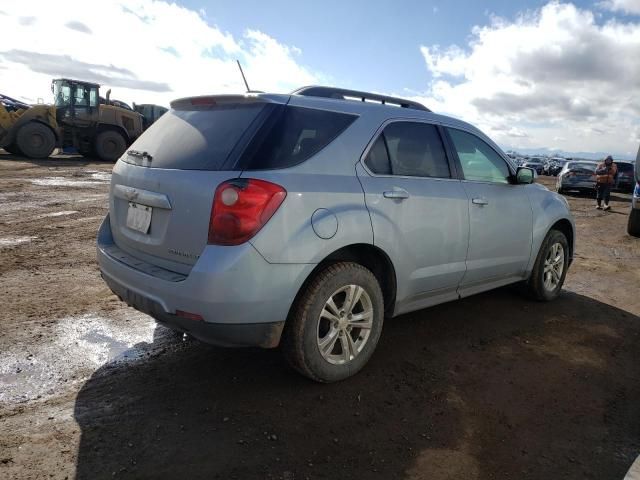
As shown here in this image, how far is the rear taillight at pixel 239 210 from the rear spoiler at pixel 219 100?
60 centimetres

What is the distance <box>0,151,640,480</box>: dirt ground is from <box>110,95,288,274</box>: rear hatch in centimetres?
84

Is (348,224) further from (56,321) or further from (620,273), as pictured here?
(620,273)

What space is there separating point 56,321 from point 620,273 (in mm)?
6811

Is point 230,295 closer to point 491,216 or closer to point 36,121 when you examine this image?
point 491,216

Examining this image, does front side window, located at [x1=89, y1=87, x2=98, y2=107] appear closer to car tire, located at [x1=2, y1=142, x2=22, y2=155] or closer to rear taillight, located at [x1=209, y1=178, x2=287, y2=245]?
car tire, located at [x1=2, y1=142, x2=22, y2=155]

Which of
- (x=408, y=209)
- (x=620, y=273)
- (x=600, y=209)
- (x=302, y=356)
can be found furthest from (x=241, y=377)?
(x=600, y=209)

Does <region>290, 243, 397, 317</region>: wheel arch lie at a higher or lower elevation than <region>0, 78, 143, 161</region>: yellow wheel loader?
lower

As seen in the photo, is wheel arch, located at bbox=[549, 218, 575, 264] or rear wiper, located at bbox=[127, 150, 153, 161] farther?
wheel arch, located at bbox=[549, 218, 575, 264]

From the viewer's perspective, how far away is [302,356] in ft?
9.63

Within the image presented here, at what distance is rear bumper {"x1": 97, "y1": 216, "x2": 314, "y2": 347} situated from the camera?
2.60 meters

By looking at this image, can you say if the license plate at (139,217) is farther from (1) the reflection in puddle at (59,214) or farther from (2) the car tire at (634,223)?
(2) the car tire at (634,223)

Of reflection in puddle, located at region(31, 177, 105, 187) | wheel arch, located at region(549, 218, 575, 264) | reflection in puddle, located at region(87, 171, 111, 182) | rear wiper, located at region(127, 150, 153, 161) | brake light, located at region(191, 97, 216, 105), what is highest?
brake light, located at region(191, 97, 216, 105)

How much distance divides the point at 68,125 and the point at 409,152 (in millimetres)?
18939

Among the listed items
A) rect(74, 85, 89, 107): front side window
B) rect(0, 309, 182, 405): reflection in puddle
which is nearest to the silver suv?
rect(0, 309, 182, 405): reflection in puddle
